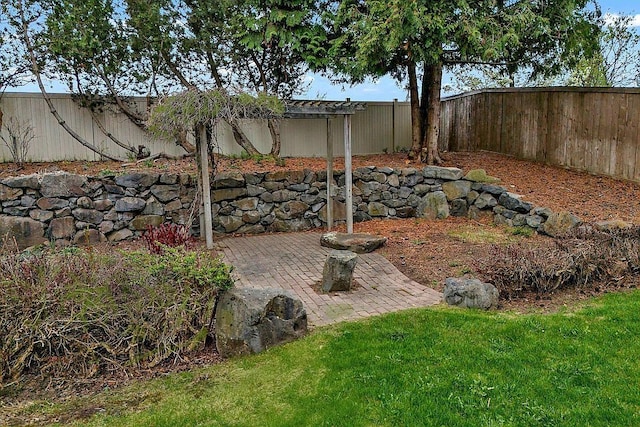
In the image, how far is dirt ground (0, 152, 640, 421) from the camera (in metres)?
5.45

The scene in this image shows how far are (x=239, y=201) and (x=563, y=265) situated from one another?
513cm

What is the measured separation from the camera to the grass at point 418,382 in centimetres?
262

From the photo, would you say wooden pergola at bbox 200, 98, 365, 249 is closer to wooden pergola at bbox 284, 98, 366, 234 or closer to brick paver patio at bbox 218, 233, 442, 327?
wooden pergola at bbox 284, 98, 366, 234

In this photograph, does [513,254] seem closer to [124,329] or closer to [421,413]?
[421,413]

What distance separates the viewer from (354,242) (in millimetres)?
6641

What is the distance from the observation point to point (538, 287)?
450cm

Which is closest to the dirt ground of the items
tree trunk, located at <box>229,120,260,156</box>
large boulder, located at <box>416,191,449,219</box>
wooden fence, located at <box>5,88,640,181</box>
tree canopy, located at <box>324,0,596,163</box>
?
large boulder, located at <box>416,191,449,219</box>

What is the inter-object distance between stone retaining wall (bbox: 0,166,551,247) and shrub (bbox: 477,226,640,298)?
193cm

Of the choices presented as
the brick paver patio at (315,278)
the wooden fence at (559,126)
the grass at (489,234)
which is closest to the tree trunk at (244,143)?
the brick paver patio at (315,278)

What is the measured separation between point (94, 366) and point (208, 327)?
825 millimetres

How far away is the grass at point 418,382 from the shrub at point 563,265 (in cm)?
66

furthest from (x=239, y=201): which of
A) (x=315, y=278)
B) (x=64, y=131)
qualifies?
(x=64, y=131)

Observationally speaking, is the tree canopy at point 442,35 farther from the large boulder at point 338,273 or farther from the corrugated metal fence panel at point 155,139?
the large boulder at point 338,273

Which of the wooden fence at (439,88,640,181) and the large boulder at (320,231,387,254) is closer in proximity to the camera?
the large boulder at (320,231,387,254)
